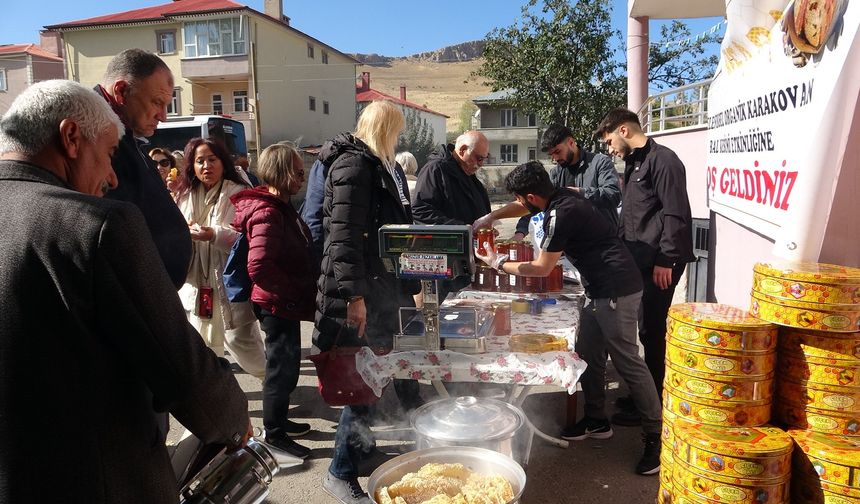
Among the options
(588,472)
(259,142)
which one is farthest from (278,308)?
(259,142)

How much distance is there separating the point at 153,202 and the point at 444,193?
106 inches

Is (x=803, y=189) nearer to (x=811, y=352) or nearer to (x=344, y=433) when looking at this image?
(x=811, y=352)

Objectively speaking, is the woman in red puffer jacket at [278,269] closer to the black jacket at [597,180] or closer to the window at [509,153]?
the black jacket at [597,180]

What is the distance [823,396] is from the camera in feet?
6.01

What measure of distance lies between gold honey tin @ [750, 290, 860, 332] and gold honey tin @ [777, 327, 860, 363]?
0.05 meters

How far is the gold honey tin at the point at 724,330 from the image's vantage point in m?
1.90

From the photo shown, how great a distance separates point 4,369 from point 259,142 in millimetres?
27631

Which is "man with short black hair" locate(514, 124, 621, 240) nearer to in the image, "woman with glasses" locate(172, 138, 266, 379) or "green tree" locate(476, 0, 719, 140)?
"woman with glasses" locate(172, 138, 266, 379)

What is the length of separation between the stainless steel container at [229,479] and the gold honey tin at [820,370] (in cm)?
176

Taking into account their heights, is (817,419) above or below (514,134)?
below

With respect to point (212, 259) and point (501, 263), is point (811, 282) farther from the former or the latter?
point (212, 259)

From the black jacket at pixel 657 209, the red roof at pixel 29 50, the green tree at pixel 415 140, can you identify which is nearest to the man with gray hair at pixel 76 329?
the black jacket at pixel 657 209

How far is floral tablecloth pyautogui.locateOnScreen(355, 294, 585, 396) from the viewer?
101 inches

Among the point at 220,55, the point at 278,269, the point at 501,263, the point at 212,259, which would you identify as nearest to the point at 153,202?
the point at 278,269
